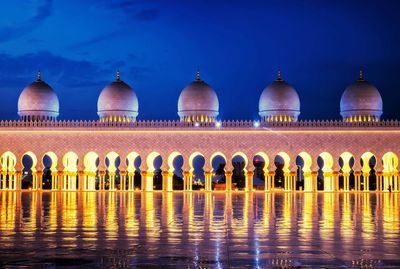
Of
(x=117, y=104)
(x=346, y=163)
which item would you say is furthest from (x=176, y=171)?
(x=346, y=163)

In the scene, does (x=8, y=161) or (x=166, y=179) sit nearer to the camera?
(x=166, y=179)

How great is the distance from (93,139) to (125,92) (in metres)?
3.24

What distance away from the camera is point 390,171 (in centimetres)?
2620

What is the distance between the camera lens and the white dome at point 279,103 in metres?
28.2

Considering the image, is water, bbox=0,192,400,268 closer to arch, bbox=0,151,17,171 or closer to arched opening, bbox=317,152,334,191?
arched opening, bbox=317,152,334,191

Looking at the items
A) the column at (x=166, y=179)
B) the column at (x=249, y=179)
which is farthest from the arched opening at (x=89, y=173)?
the column at (x=249, y=179)

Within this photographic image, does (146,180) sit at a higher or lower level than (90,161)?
lower

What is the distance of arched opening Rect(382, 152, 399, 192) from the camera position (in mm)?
25875

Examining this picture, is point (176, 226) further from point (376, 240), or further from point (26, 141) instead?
point (26, 141)

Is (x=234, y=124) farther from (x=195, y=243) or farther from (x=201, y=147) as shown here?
(x=195, y=243)

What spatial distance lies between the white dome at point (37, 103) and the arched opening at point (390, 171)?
48.2 ft

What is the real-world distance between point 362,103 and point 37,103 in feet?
47.0

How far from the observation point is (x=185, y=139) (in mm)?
26453

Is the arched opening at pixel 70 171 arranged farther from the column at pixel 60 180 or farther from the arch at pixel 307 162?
the arch at pixel 307 162
